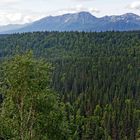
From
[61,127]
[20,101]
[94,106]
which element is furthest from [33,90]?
[94,106]

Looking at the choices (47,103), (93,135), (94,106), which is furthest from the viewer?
(94,106)

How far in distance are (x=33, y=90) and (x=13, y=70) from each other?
2155 millimetres

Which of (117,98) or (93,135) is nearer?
(93,135)

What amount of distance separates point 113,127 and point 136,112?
11717mm

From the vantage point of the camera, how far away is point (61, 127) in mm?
35594

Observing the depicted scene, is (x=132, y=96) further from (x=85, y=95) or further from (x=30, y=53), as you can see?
(x=30, y=53)

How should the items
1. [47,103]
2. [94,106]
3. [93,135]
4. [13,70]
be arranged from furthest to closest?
[94,106] → [93,135] → [47,103] → [13,70]

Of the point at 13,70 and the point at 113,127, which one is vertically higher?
the point at 13,70

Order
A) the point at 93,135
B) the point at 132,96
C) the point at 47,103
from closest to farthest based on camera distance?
the point at 47,103 → the point at 93,135 → the point at 132,96

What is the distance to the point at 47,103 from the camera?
33.8 metres

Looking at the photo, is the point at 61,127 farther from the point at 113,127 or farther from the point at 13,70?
the point at 113,127

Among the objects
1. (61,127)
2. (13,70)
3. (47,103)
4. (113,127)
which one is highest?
(13,70)

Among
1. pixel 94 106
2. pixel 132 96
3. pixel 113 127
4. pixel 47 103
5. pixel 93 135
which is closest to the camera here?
pixel 47 103

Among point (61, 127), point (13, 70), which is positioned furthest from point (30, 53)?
point (61, 127)
